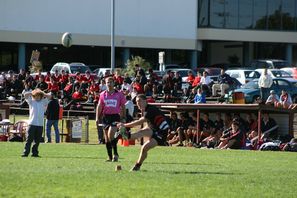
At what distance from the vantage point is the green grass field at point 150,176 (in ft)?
41.4

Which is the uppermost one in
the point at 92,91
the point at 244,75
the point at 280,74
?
the point at 280,74

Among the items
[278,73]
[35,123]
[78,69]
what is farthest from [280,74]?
[35,123]

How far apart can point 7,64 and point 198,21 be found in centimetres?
1697

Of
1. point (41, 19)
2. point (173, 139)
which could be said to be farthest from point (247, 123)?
point (41, 19)

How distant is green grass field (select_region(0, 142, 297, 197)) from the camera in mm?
12633

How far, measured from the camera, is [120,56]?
69.9 meters

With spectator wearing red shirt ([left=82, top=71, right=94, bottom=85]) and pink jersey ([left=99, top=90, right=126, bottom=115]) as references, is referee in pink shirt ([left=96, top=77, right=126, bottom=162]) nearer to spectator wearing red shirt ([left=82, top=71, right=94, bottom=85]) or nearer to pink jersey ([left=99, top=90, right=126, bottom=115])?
pink jersey ([left=99, top=90, right=126, bottom=115])

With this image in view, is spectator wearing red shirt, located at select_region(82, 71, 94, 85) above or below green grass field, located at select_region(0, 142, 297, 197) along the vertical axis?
above

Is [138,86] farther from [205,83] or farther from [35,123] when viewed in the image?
[35,123]

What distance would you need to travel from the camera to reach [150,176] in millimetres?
14641

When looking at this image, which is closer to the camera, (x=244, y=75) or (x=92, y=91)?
(x=92, y=91)

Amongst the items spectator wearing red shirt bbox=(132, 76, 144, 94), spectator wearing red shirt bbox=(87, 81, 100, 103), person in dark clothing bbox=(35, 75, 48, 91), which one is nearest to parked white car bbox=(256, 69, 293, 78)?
spectator wearing red shirt bbox=(87, 81, 100, 103)

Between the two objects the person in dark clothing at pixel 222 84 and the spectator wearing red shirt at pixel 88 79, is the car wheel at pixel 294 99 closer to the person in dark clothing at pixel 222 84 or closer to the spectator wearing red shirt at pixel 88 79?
the person in dark clothing at pixel 222 84

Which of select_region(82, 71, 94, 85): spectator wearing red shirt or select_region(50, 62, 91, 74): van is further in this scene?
select_region(50, 62, 91, 74): van
